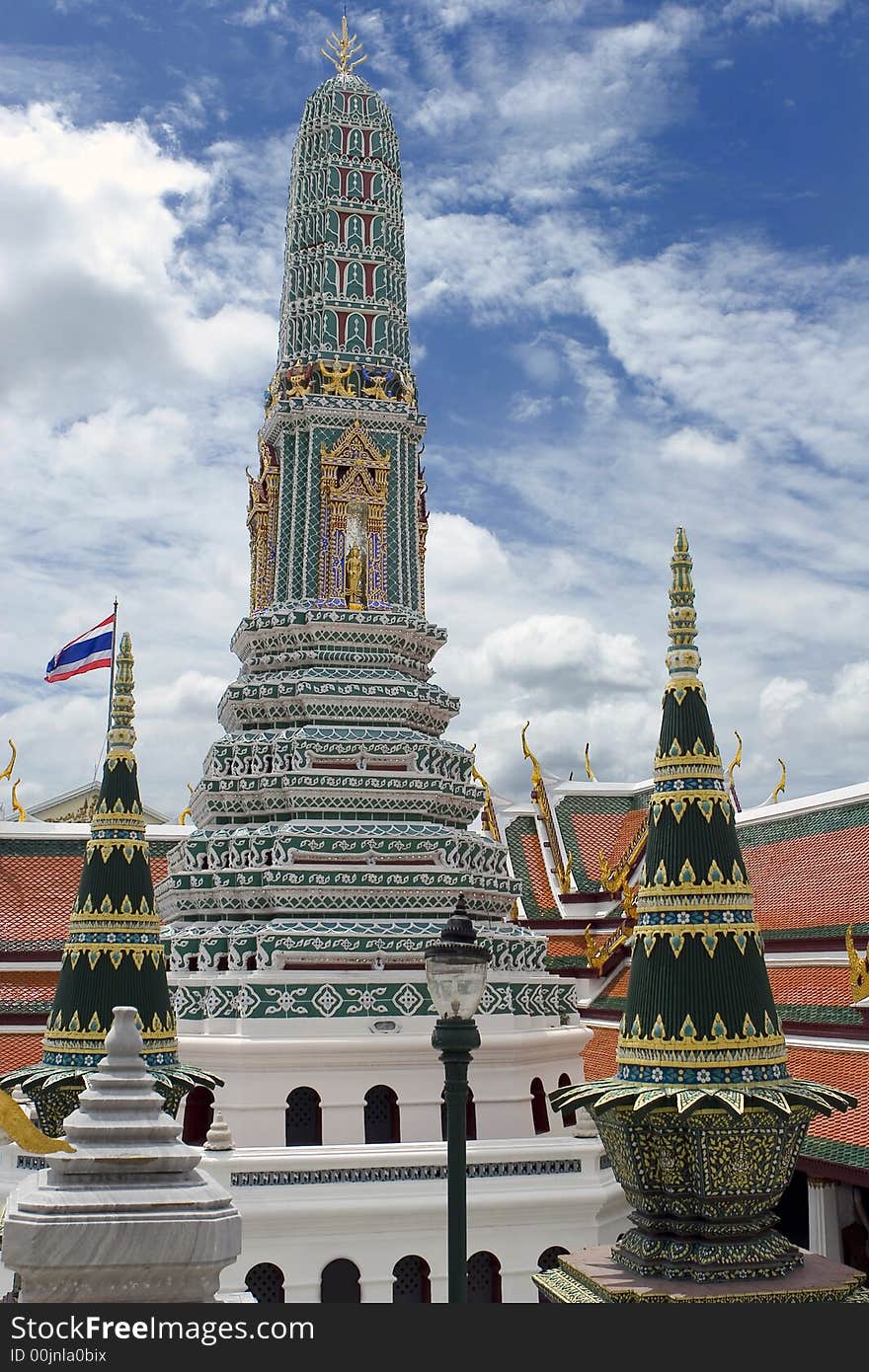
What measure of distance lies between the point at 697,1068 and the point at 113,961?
336 inches

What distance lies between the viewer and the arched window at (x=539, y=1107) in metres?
20.2

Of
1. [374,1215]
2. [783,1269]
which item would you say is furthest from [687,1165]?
[374,1215]

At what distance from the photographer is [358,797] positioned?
A: 22.0 m

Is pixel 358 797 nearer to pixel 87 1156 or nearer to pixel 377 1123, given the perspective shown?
pixel 377 1123

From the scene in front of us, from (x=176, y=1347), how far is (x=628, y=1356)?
2.86 m

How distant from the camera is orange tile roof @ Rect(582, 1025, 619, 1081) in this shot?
24.8 m

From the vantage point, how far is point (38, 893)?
29047 millimetres

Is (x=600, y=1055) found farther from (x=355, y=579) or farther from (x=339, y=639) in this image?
(x=355, y=579)

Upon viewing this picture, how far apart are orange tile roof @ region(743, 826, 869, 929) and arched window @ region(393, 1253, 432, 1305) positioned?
32.9ft

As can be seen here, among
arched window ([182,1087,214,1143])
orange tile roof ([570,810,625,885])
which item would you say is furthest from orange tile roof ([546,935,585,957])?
arched window ([182,1087,214,1143])

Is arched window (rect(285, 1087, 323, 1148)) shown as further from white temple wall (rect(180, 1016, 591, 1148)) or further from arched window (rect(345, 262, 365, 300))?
arched window (rect(345, 262, 365, 300))

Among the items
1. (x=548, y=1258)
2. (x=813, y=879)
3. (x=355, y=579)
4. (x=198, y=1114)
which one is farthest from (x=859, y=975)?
(x=355, y=579)

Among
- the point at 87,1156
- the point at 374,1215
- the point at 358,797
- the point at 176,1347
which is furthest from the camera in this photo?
the point at 358,797

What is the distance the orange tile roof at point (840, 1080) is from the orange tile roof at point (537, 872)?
10581 millimetres
